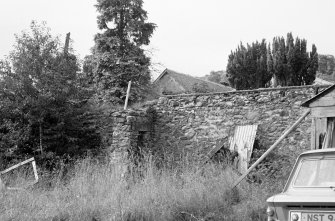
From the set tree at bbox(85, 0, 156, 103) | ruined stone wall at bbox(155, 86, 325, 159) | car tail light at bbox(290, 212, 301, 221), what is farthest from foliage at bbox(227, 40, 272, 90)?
car tail light at bbox(290, 212, 301, 221)

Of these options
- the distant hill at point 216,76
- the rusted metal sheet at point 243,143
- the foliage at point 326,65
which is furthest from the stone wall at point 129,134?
the foliage at point 326,65

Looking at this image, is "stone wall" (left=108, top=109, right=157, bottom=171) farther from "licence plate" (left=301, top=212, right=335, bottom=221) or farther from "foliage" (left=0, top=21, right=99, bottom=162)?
"licence plate" (left=301, top=212, right=335, bottom=221)

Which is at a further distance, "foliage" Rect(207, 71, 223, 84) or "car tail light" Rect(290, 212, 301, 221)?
"foliage" Rect(207, 71, 223, 84)

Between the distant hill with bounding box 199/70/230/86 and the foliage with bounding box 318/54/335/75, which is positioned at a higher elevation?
the foliage with bounding box 318/54/335/75

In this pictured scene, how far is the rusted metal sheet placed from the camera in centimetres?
1175

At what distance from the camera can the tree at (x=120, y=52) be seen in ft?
70.7

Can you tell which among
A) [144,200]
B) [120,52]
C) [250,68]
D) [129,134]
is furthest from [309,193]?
[250,68]

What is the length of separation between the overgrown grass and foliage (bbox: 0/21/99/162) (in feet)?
13.6

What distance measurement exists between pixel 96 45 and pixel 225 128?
472 inches

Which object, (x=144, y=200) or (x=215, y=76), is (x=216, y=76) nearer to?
(x=215, y=76)

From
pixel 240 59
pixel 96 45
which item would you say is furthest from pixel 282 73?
pixel 96 45

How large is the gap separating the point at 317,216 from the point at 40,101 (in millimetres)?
10008

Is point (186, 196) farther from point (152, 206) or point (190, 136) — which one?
point (190, 136)

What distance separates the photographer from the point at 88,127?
14102 millimetres
